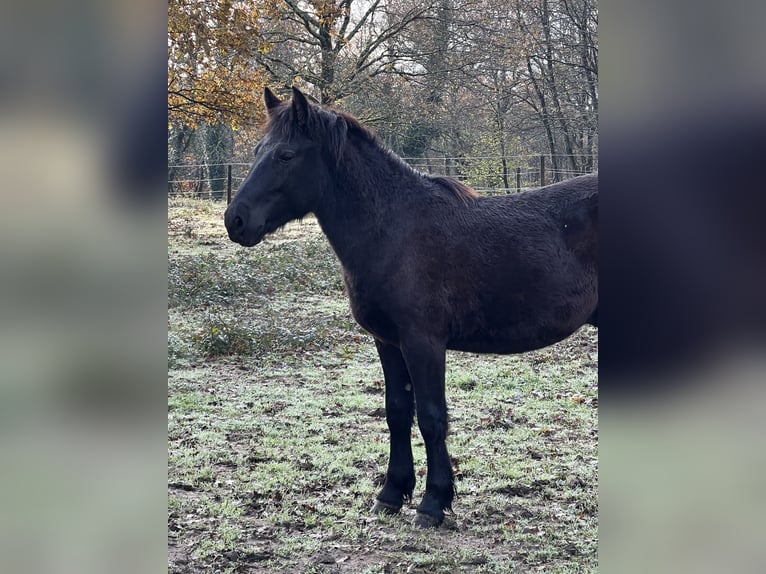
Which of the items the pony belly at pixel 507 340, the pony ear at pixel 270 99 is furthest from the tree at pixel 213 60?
the pony belly at pixel 507 340

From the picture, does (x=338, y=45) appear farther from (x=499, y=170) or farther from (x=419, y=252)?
(x=419, y=252)

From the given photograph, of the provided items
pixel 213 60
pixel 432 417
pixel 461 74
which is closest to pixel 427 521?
pixel 432 417

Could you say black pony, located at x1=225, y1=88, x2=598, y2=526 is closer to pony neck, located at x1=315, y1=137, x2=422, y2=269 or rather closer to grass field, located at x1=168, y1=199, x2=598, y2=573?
pony neck, located at x1=315, y1=137, x2=422, y2=269

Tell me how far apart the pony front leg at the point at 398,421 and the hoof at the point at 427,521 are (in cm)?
26

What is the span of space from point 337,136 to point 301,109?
255 millimetres

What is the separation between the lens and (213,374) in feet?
24.2

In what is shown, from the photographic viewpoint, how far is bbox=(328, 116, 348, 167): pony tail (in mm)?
3869

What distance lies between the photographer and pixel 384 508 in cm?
405

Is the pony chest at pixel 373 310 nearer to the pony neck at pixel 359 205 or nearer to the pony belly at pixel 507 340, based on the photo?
the pony neck at pixel 359 205

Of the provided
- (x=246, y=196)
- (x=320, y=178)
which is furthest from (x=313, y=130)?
(x=246, y=196)
